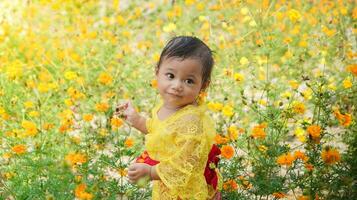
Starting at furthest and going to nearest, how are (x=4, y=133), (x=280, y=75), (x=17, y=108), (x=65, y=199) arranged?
(x=280, y=75)
(x=17, y=108)
(x=4, y=133)
(x=65, y=199)

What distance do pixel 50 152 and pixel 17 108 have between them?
82 cm

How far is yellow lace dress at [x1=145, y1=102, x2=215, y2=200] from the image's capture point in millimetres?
1999

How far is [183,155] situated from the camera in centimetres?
199

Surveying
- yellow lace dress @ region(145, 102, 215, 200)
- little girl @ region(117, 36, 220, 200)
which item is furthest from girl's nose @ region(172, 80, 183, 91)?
yellow lace dress @ region(145, 102, 215, 200)

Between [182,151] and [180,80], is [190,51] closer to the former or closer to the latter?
[180,80]

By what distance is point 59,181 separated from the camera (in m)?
2.38

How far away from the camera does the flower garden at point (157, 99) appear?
2547 mm

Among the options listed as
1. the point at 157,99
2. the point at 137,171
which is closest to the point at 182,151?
the point at 137,171

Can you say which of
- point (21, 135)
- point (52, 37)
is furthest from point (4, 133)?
point (52, 37)

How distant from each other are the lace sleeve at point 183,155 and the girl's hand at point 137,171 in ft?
0.15

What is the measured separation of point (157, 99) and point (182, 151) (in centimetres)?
214

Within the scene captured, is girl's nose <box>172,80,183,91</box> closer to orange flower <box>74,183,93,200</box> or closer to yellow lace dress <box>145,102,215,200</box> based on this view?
yellow lace dress <box>145,102,215,200</box>

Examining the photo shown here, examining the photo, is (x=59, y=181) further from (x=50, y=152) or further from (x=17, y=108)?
(x=17, y=108)

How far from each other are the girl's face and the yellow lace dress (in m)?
0.06
